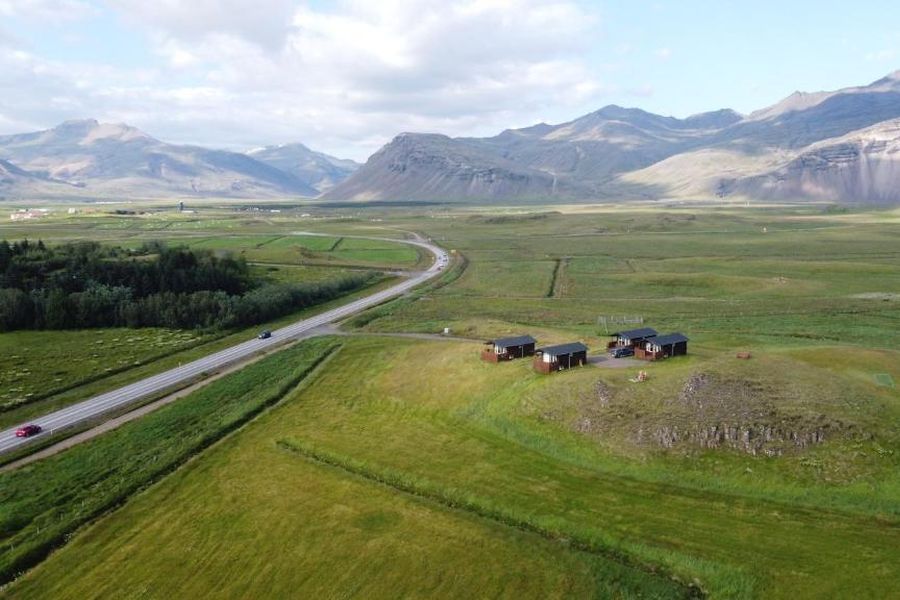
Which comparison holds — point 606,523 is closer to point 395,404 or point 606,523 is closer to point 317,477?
point 317,477

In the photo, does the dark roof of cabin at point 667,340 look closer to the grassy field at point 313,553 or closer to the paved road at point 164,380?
the grassy field at point 313,553

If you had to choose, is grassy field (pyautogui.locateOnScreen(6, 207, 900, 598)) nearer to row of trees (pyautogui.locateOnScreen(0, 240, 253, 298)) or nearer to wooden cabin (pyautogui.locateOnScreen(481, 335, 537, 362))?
wooden cabin (pyautogui.locateOnScreen(481, 335, 537, 362))

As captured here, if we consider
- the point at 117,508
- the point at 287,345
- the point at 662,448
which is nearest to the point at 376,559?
the point at 117,508

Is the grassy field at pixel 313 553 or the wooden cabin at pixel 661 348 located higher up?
the wooden cabin at pixel 661 348

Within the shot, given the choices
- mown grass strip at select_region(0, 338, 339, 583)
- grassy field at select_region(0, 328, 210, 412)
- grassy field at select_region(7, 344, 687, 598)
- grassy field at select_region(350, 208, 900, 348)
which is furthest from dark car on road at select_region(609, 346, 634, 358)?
grassy field at select_region(0, 328, 210, 412)

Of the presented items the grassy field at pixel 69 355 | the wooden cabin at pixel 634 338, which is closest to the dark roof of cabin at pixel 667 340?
the wooden cabin at pixel 634 338
